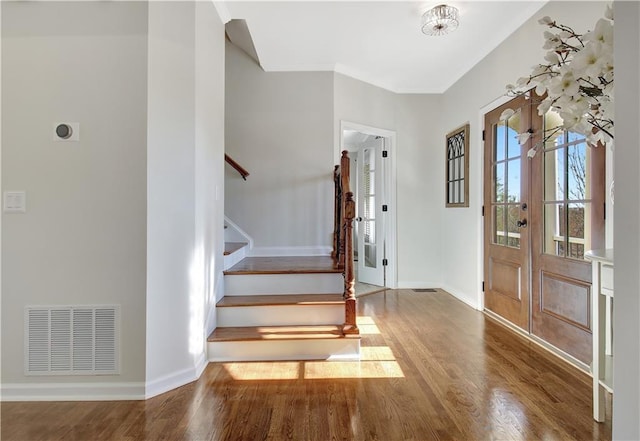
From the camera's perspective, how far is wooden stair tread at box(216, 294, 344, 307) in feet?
8.66

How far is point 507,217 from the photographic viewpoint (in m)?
3.29

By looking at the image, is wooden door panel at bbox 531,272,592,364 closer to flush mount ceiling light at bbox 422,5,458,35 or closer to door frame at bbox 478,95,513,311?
door frame at bbox 478,95,513,311

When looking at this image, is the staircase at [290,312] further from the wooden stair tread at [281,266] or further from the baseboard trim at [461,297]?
the baseboard trim at [461,297]

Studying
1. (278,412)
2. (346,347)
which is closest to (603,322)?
(346,347)

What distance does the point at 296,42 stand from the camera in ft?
11.5

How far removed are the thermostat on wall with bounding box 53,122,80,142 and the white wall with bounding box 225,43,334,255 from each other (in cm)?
212

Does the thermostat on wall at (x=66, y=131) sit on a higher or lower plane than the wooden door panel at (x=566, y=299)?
higher

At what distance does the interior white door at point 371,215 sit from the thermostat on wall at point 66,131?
140 inches

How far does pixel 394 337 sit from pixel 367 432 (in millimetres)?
1318

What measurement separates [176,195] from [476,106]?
3.26 m

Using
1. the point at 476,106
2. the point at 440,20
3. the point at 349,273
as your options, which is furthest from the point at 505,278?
the point at 440,20

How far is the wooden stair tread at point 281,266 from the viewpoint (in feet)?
9.60

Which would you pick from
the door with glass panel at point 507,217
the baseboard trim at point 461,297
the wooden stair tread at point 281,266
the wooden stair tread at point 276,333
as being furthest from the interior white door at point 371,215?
the wooden stair tread at point 276,333

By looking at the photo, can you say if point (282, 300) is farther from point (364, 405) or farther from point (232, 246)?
point (232, 246)
